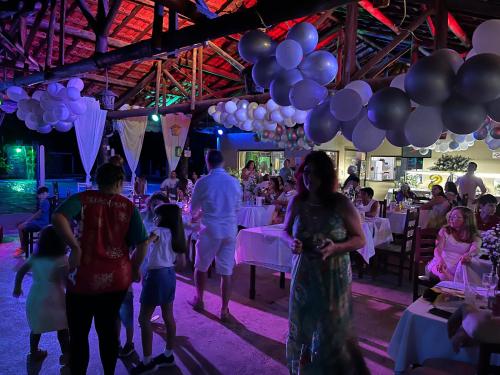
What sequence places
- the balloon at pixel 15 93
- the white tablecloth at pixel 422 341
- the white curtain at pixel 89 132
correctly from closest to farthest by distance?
the white tablecloth at pixel 422 341 → the balloon at pixel 15 93 → the white curtain at pixel 89 132

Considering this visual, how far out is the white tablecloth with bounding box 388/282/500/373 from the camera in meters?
1.97

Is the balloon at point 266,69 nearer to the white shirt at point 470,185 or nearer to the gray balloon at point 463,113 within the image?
the gray balloon at point 463,113

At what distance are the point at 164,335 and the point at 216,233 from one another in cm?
101

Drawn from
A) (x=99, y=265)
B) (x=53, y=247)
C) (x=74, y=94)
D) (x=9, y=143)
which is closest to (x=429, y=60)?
(x=99, y=265)

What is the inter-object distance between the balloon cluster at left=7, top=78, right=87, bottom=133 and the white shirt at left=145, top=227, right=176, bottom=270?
4.87 m

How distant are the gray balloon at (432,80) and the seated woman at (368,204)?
295cm

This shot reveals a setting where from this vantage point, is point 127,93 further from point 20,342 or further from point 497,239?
point 497,239

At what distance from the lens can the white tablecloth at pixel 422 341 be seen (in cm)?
197

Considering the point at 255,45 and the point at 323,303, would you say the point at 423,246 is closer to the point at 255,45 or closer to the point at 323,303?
the point at 323,303

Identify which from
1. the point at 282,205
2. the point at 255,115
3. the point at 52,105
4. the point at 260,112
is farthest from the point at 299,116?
the point at 52,105

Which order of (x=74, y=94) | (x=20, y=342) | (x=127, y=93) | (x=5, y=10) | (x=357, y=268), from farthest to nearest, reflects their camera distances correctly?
(x=127, y=93) < (x=74, y=94) < (x=357, y=268) < (x=5, y=10) < (x=20, y=342)

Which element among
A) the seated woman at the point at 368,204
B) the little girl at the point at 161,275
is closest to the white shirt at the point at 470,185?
the seated woman at the point at 368,204

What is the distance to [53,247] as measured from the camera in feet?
8.34

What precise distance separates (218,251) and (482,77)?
2.61 m
